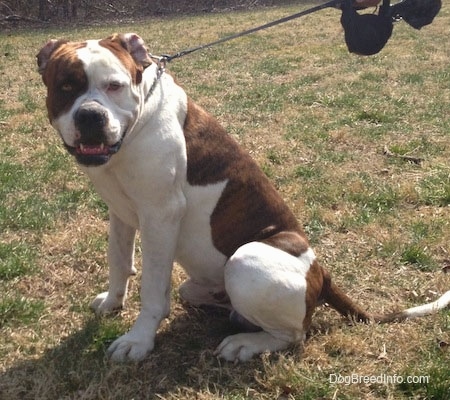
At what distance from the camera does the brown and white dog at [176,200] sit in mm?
3016

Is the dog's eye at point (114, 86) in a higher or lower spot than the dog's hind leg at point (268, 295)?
higher

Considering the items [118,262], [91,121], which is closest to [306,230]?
[118,262]

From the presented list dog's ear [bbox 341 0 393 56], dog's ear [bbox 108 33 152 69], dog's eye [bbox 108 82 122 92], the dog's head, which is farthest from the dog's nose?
dog's ear [bbox 341 0 393 56]

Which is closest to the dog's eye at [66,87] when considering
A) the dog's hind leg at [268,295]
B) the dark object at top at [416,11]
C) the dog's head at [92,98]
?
the dog's head at [92,98]

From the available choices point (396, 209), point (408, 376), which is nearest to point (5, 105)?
point (396, 209)

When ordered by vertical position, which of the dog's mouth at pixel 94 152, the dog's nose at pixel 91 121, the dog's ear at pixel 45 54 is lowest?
the dog's mouth at pixel 94 152

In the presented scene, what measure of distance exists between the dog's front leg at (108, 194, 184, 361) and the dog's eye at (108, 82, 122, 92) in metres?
0.67

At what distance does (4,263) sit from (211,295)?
1.54 metres

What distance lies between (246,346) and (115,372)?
702 millimetres

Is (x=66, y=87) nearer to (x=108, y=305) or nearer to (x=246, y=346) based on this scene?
(x=108, y=305)

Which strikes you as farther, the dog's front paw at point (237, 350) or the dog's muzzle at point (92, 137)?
the dog's front paw at point (237, 350)

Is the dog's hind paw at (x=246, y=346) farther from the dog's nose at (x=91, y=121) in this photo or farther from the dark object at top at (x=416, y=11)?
the dark object at top at (x=416, y=11)

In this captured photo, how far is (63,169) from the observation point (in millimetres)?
6316

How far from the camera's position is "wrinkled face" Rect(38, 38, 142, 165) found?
2938 mm
